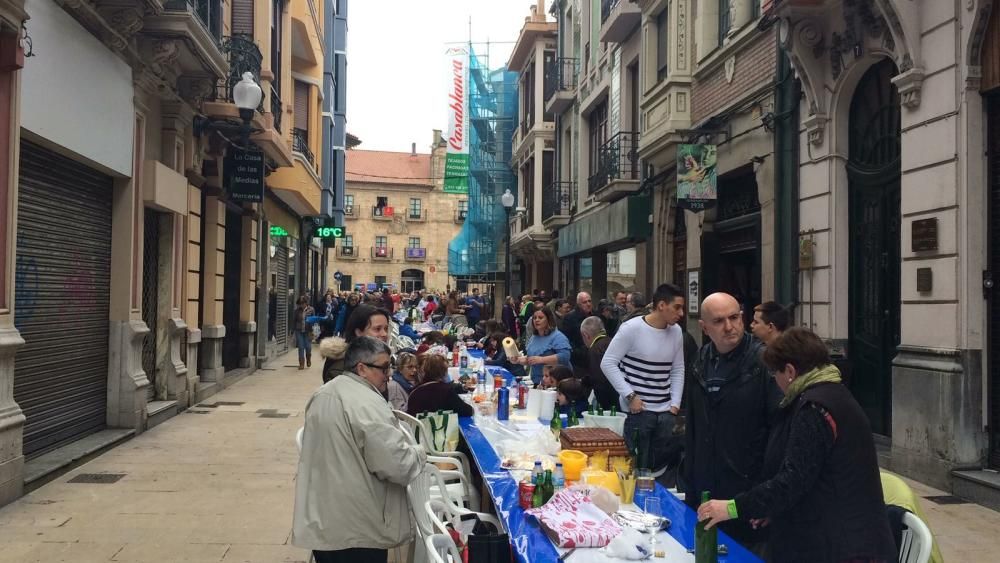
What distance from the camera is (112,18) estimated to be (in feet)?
28.4

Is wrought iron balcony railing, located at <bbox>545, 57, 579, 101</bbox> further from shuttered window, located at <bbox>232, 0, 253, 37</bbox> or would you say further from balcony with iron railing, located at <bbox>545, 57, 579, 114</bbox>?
shuttered window, located at <bbox>232, 0, 253, 37</bbox>

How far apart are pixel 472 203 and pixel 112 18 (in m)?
31.3

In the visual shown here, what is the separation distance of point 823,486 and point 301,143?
19452 mm

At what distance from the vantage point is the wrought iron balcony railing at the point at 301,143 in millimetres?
20141

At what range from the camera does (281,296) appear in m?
22.8

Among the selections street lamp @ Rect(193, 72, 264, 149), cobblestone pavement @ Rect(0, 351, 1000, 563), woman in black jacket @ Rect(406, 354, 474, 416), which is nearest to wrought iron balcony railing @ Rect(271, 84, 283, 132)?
street lamp @ Rect(193, 72, 264, 149)

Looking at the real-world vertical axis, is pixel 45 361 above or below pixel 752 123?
below

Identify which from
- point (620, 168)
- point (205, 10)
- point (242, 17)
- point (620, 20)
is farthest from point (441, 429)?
point (620, 20)

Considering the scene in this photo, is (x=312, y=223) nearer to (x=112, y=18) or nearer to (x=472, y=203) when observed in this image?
(x=472, y=203)

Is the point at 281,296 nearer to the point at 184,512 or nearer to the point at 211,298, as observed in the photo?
the point at 211,298

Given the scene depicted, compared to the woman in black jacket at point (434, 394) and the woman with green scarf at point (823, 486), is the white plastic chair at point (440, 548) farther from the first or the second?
the woman in black jacket at point (434, 394)

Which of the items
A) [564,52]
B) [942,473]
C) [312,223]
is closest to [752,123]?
[942,473]

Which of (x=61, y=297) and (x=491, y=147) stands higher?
(x=491, y=147)

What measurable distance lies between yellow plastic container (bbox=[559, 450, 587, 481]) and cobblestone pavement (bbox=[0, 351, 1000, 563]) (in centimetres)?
174
